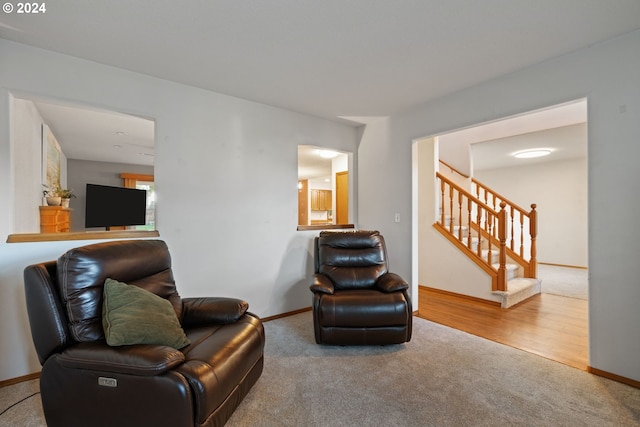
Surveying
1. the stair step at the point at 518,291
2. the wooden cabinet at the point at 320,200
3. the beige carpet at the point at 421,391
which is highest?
the wooden cabinet at the point at 320,200

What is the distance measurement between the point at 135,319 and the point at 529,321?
Result: 3.82 m

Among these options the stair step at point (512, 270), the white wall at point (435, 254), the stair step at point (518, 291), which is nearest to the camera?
the stair step at point (518, 291)

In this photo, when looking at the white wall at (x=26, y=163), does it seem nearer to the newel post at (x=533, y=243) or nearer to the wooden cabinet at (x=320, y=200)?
the newel post at (x=533, y=243)

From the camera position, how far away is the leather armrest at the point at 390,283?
105 inches

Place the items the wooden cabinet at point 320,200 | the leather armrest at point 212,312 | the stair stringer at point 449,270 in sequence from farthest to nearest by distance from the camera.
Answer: the wooden cabinet at point 320,200 < the stair stringer at point 449,270 < the leather armrest at point 212,312

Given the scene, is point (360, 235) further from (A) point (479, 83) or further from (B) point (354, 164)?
(A) point (479, 83)

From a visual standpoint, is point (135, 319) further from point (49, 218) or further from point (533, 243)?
point (533, 243)

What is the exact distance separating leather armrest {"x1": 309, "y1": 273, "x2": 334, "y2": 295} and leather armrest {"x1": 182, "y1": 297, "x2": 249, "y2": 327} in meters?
0.72

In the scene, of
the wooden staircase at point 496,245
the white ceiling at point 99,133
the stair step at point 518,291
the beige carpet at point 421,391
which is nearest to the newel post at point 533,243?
the wooden staircase at point 496,245

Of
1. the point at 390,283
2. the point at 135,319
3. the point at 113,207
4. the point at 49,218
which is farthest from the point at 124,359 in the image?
the point at 49,218

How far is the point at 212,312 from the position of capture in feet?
6.72

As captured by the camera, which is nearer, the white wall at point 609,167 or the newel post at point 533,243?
the white wall at point 609,167

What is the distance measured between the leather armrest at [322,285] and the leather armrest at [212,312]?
2.37ft

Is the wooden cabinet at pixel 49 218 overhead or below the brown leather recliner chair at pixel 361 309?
overhead
